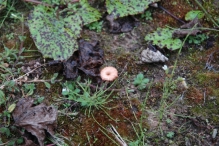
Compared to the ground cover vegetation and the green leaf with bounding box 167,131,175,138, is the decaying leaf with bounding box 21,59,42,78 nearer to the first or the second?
the ground cover vegetation

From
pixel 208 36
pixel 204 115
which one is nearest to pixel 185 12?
pixel 208 36

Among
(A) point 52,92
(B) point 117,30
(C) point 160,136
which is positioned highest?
(B) point 117,30

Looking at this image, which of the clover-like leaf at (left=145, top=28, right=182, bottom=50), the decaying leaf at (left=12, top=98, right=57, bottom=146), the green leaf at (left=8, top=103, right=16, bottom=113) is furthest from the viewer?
the clover-like leaf at (left=145, top=28, right=182, bottom=50)

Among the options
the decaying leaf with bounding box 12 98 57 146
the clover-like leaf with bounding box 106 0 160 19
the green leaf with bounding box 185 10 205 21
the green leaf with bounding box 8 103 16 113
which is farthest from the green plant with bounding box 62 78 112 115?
the green leaf with bounding box 185 10 205 21

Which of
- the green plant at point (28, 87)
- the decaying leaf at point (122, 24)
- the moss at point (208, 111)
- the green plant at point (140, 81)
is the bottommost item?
the moss at point (208, 111)

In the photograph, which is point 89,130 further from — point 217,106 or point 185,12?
point 185,12

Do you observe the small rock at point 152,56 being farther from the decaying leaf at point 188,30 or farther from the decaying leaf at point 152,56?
the decaying leaf at point 188,30

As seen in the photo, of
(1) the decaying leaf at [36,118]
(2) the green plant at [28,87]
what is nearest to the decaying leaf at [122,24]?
(2) the green plant at [28,87]
